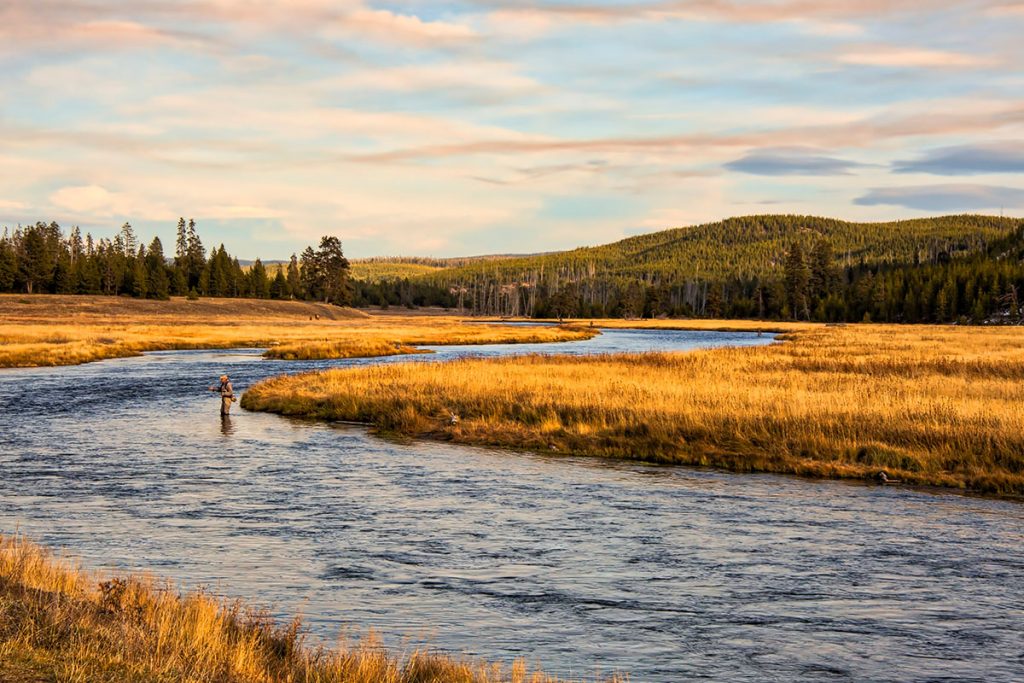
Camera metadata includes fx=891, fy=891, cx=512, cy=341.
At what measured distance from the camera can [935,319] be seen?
136 meters

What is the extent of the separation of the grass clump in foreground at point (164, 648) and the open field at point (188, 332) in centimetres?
5147

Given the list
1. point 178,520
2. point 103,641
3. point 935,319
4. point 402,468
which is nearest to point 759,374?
point 402,468

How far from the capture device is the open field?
65500 millimetres

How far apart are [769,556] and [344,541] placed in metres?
6.99

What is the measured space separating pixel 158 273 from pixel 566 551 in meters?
140

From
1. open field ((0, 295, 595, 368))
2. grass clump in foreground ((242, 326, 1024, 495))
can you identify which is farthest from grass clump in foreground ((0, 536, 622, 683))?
open field ((0, 295, 595, 368))

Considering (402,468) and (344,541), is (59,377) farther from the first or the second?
(344,541)

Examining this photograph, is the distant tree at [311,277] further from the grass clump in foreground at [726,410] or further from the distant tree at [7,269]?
the grass clump in foreground at [726,410]

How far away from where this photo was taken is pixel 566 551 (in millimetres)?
14547

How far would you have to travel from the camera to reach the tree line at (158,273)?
5226 inches

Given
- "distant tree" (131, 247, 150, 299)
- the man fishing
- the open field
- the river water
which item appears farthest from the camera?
"distant tree" (131, 247, 150, 299)

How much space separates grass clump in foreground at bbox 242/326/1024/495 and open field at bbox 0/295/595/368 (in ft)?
88.3

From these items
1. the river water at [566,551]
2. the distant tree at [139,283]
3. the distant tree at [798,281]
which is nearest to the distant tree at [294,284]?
the distant tree at [139,283]

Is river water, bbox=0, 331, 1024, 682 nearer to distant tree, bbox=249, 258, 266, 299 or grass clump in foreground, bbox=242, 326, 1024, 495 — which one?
grass clump in foreground, bbox=242, 326, 1024, 495
